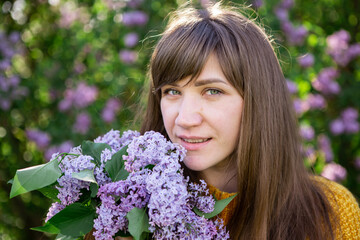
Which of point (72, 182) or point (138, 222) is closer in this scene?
point (138, 222)

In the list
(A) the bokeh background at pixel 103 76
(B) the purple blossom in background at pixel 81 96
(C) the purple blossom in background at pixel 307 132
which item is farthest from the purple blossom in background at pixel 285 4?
(B) the purple blossom in background at pixel 81 96

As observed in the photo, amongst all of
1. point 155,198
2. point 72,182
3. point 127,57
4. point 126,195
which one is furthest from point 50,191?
point 127,57

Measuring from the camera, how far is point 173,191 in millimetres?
1039

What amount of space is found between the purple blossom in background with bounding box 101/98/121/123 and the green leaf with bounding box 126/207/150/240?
182cm

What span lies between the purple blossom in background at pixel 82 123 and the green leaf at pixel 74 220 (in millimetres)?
1795

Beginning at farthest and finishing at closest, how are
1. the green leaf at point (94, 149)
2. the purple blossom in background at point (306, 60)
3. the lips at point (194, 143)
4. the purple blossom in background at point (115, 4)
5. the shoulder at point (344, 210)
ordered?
the purple blossom in background at point (115, 4), the purple blossom in background at point (306, 60), the shoulder at point (344, 210), the lips at point (194, 143), the green leaf at point (94, 149)

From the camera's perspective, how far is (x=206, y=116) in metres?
1.39

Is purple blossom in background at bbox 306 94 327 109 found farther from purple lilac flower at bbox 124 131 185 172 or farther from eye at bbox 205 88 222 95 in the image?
purple lilac flower at bbox 124 131 185 172

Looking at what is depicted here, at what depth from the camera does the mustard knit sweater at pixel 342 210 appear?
5.19 feet

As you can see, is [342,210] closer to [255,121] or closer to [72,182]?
[255,121]

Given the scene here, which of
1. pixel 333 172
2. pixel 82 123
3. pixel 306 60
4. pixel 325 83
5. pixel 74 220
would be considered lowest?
pixel 333 172

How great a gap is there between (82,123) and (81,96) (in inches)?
7.3

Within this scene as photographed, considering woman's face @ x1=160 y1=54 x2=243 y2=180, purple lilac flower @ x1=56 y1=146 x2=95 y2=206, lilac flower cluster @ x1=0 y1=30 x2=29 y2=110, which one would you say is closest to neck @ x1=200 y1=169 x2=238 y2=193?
woman's face @ x1=160 y1=54 x2=243 y2=180

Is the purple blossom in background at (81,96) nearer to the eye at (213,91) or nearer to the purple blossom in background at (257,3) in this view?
the purple blossom in background at (257,3)
